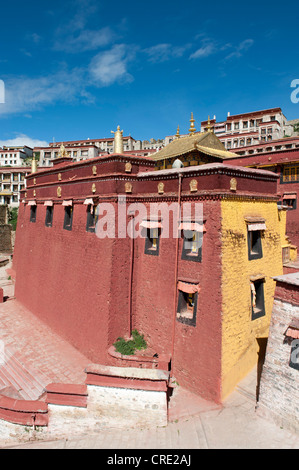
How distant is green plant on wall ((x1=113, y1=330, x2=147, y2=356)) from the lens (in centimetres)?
1033

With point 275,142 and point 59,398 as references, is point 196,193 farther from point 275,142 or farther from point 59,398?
point 275,142

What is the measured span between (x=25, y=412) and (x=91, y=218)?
698 cm

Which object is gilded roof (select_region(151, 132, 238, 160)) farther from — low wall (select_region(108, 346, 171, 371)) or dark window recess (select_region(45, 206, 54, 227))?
low wall (select_region(108, 346, 171, 371))

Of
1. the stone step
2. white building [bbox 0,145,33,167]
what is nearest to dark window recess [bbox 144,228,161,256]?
the stone step

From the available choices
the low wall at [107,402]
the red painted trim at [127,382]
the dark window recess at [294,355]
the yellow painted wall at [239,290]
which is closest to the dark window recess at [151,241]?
the yellow painted wall at [239,290]

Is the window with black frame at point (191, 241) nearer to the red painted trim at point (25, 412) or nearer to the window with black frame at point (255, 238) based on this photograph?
the window with black frame at point (255, 238)

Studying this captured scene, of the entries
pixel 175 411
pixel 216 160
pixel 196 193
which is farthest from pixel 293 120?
pixel 175 411

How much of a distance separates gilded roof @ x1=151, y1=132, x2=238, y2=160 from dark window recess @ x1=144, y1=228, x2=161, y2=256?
4.18m

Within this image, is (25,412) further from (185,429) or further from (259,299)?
(259,299)

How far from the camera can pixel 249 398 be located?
28.4 feet

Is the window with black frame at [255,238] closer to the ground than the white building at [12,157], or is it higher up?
closer to the ground

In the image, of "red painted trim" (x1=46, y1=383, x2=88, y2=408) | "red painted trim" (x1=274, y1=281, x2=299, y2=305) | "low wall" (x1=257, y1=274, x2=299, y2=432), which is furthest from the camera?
"red painted trim" (x1=46, y1=383, x2=88, y2=408)

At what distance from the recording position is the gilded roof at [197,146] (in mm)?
12739

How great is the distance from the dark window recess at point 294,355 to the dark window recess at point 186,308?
2883mm
